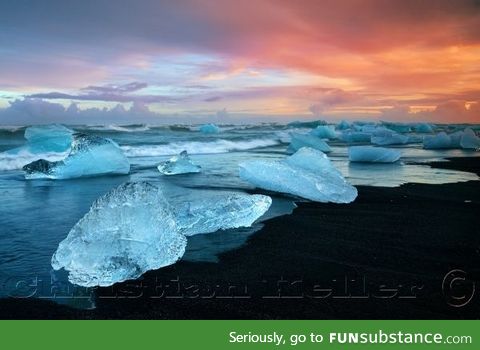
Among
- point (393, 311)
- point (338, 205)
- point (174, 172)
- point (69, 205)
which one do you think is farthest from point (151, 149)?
point (393, 311)

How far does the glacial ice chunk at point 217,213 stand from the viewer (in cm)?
349

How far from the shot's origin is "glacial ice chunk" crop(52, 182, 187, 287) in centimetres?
254

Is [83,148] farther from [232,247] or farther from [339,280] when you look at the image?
[339,280]

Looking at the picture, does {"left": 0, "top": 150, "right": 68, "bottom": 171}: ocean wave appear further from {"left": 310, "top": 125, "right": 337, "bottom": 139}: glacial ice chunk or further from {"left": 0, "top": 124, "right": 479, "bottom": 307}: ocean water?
{"left": 310, "top": 125, "right": 337, "bottom": 139}: glacial ice chunk

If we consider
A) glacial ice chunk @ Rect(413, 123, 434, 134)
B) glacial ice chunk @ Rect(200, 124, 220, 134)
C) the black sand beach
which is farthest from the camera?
glacial ice chunk @ Rect(413, 123, 434, 134)

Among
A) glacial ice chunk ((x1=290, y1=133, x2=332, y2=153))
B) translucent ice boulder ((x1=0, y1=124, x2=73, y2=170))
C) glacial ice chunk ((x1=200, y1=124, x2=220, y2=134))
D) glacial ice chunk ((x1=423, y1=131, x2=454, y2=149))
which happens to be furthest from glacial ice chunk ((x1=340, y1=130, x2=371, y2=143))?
translucent ice boulder ((x1=0, y1=124, x2=73, y2=170))

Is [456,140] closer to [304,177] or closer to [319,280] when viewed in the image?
[304,177]

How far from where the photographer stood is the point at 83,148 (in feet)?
23.2

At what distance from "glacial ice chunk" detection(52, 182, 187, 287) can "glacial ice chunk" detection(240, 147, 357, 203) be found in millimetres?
2334

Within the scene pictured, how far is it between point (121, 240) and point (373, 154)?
765cm

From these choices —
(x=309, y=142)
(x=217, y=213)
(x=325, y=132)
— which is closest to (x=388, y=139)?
(x=325, y=132)

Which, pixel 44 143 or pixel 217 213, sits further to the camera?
pixel 44 143

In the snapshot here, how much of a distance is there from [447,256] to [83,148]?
18.8 ft

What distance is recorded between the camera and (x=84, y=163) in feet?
23.3
